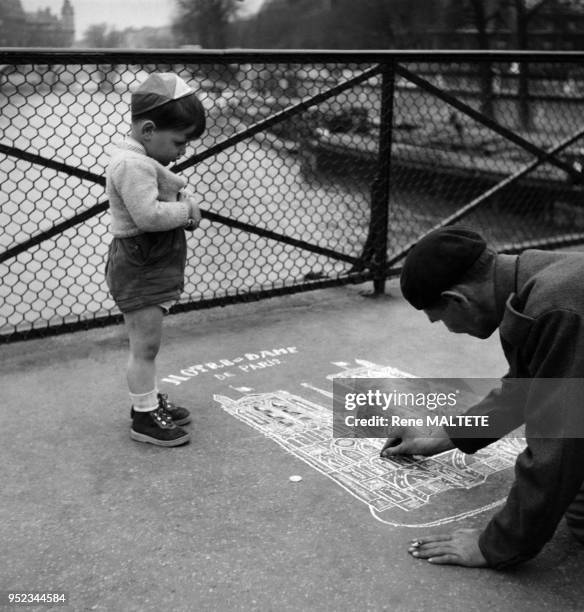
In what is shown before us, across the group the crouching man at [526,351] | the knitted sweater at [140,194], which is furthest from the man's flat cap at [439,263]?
the knitted sweater at [140,194]

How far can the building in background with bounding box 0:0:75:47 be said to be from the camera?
4902 millimetres

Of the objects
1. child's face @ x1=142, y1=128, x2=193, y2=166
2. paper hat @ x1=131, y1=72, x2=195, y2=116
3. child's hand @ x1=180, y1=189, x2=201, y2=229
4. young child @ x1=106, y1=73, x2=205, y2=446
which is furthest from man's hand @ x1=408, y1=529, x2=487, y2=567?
paper hat @ x1=131, y1=72, x2=195, y2=116

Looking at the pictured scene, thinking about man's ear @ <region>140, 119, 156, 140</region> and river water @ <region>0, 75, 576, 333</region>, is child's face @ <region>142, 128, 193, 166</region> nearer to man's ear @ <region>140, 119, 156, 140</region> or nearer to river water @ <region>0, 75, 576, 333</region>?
man's ear @ <region>140, 119, 156, 140</region>

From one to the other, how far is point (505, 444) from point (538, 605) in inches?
34.4

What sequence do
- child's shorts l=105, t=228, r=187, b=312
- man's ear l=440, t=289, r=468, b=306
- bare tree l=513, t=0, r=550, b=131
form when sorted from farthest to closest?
bare tree l=513, t=0, r=550, b=131, child's shorts l=105, t=228, r=187, b=312, man's ear l=440, t=289, r=468, b=306

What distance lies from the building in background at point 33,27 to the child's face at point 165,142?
279 centimetres

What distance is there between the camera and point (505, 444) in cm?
272

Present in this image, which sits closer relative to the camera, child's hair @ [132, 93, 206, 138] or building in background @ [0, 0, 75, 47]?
child's hair @ [132, 93, 206, 138]

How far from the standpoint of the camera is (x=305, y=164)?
21.4 ft

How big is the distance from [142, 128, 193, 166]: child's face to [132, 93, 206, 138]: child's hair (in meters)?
0.02

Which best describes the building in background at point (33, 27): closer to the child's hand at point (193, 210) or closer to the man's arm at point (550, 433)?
the child's hand at point (193, 210)

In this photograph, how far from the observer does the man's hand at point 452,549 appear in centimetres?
201

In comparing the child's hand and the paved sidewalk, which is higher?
the child's hand

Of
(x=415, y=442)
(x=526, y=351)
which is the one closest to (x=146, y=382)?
(x=415, y=442)
